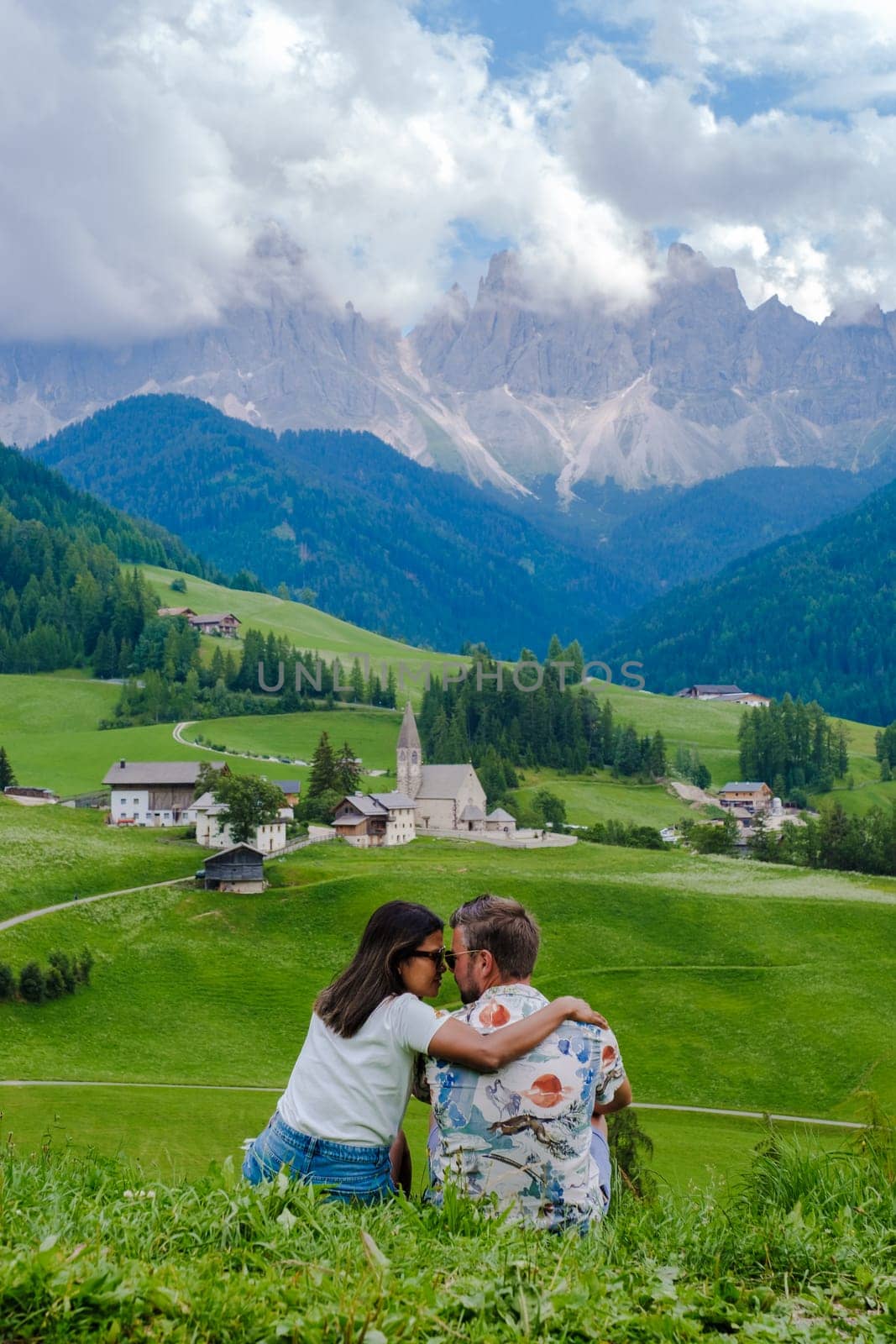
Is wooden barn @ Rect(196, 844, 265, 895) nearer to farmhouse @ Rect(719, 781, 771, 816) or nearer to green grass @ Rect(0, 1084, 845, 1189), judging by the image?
green grass @ Rect(0, 1084, 845, 1189)

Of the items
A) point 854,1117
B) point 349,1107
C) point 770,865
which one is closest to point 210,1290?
point 349,1107

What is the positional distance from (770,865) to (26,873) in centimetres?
5610

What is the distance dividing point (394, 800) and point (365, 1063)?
9849cm

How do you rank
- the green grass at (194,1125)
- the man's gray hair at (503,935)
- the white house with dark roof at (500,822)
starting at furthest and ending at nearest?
the white house with dark roof at (500,822)
the green grass at (194,1125)
the man's gray hair at (503,935)

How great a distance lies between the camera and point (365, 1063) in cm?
826

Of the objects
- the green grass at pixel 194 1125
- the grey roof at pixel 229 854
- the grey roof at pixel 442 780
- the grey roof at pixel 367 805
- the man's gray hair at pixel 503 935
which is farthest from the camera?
the grey roof at pixel 442 780

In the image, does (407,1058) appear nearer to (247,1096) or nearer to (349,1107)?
(349,1107)

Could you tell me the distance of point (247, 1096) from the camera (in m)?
46.3

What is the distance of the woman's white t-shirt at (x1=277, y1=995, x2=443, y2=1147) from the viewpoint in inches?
322

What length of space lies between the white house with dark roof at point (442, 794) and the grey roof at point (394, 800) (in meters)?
7.67

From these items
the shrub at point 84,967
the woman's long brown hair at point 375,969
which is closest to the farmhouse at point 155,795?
the shrub at point 84,967

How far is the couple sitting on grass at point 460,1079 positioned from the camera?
7848 mm
